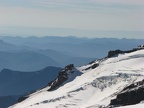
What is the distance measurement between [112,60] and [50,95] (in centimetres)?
3217

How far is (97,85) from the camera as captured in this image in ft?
459

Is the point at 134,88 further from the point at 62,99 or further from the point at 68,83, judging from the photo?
the point at 68,83

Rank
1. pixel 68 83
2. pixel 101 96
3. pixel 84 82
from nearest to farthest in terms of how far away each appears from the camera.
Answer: pixel 101 96, pixel 84 82, pixel 68 83

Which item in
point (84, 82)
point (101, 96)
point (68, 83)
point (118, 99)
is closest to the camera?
point (118, 99)

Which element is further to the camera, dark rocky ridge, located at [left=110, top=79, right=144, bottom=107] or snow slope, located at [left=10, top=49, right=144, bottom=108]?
snow slope, located at [left=10, top=49, right=144, bottom=108]

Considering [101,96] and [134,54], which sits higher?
[134,54]

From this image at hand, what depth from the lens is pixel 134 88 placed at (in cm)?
10694

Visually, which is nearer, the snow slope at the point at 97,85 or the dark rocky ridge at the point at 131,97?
the dark rocky ridge at the point at 131,97

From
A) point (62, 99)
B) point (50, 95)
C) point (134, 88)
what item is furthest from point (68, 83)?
point (134, 88)

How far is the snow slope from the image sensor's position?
428 ft

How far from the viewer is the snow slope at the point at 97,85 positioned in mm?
130500

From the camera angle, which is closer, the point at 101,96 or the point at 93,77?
the point at 101,96

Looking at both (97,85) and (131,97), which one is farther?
(97,85)

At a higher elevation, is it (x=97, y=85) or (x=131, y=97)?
(x=97, y=85)
